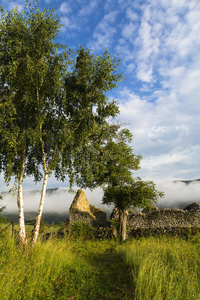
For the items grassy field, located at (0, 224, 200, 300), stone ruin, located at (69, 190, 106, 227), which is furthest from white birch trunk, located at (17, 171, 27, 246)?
stone ruin, located at (69, 190, 106, 227)

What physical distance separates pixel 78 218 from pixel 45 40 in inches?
656

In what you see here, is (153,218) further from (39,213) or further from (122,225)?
(39,213)

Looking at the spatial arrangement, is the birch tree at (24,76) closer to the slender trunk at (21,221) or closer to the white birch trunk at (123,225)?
the slender trunk at (21,221)

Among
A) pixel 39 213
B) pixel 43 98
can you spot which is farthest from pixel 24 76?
pixel 39 213

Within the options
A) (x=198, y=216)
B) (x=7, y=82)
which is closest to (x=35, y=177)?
(x=7, y=82)

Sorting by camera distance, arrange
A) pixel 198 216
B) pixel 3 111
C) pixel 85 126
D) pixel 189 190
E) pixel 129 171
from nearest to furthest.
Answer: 1. pixel 3 111
2. pixel 85 126
3. pixel 198 216
4. pixel 129 171
5. pixel 189 190

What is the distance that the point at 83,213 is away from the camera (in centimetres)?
1997

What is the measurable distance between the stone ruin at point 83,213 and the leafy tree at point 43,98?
8.31 meters

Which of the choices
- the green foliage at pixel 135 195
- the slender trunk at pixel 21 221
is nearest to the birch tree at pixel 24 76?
the slender trunk at pixel 21 221

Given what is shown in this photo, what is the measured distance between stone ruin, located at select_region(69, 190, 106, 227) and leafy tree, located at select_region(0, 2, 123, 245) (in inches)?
327

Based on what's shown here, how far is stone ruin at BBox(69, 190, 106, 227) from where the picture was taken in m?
19.8

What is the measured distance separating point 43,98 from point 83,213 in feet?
43.1

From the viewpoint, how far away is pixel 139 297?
5.21 m

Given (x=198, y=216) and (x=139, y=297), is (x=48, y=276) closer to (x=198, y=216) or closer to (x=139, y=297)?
(x=139, y=297)
